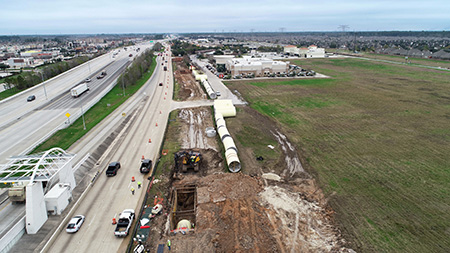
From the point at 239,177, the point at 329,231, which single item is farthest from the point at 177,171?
the point at 329,231

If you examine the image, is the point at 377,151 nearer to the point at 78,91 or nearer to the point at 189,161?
the point at 189,161

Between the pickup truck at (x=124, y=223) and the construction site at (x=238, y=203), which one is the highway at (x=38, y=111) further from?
the pickup truck at (x=124, y=223)

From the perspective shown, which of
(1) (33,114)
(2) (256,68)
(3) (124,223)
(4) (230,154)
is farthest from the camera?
(2) (256,68)

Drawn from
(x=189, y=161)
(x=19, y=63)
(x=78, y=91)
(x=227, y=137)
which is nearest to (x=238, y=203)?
(x=189, y=161)

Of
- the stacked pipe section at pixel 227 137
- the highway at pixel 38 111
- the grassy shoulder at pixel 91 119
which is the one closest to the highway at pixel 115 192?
the grassy shoulder at pixel 91 119

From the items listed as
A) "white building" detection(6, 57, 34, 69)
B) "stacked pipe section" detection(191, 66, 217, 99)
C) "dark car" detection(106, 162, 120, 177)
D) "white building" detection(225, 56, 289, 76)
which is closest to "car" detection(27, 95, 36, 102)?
"stacked pipe section" detection(191, 66, 217, 99)

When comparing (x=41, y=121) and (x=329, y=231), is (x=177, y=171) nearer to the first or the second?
(x=329, y=231)
